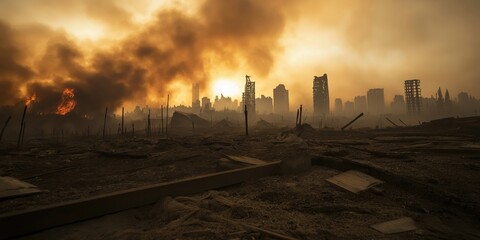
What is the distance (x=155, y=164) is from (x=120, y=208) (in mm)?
6856

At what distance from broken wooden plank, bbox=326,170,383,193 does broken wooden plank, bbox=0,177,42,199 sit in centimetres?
739

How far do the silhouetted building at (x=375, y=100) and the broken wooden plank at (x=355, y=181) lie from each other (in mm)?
119468

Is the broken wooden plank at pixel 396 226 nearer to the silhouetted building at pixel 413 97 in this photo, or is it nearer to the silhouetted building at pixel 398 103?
the silhouetted building at pixel 413 97

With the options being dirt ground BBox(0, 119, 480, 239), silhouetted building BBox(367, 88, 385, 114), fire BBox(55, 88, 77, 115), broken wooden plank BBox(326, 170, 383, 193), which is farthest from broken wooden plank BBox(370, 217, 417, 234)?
silhouetted building BBox(367, 88, 385, 114)

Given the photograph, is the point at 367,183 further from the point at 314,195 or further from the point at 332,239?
the point at 332,239

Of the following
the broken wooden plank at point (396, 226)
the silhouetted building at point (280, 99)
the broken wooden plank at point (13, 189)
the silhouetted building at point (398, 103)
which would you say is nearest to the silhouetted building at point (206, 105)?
the silhouetted building at point (280, 99)

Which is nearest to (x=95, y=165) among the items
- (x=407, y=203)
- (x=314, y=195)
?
(x=314, y=195)

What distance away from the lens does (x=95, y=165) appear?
474 inches

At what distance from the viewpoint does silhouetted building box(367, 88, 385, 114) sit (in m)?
112

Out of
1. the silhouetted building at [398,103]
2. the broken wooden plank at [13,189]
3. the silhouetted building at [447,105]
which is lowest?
the broken wooden plank at [13,189]

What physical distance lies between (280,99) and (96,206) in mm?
115988

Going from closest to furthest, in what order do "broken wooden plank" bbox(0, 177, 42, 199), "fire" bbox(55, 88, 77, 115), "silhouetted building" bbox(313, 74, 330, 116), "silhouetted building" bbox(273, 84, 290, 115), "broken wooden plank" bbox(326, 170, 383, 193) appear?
"broken wooden plank" bbox(326, 170, 383, 193)
"broken wooden plank" bbox(0, 177, 42, 199)
"fire" bbox(55, 88, 77, 115)
"silhouetted building" bbox(313, 74, 330, 116)
"silhouetted building" bbox(273, 84, 290, 115)

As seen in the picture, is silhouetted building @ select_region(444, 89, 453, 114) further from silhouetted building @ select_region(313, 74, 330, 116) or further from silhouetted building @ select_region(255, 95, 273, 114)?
silhouetted building @ select_region(255, 95, 273, 114)

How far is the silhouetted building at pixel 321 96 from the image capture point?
3406 inches
